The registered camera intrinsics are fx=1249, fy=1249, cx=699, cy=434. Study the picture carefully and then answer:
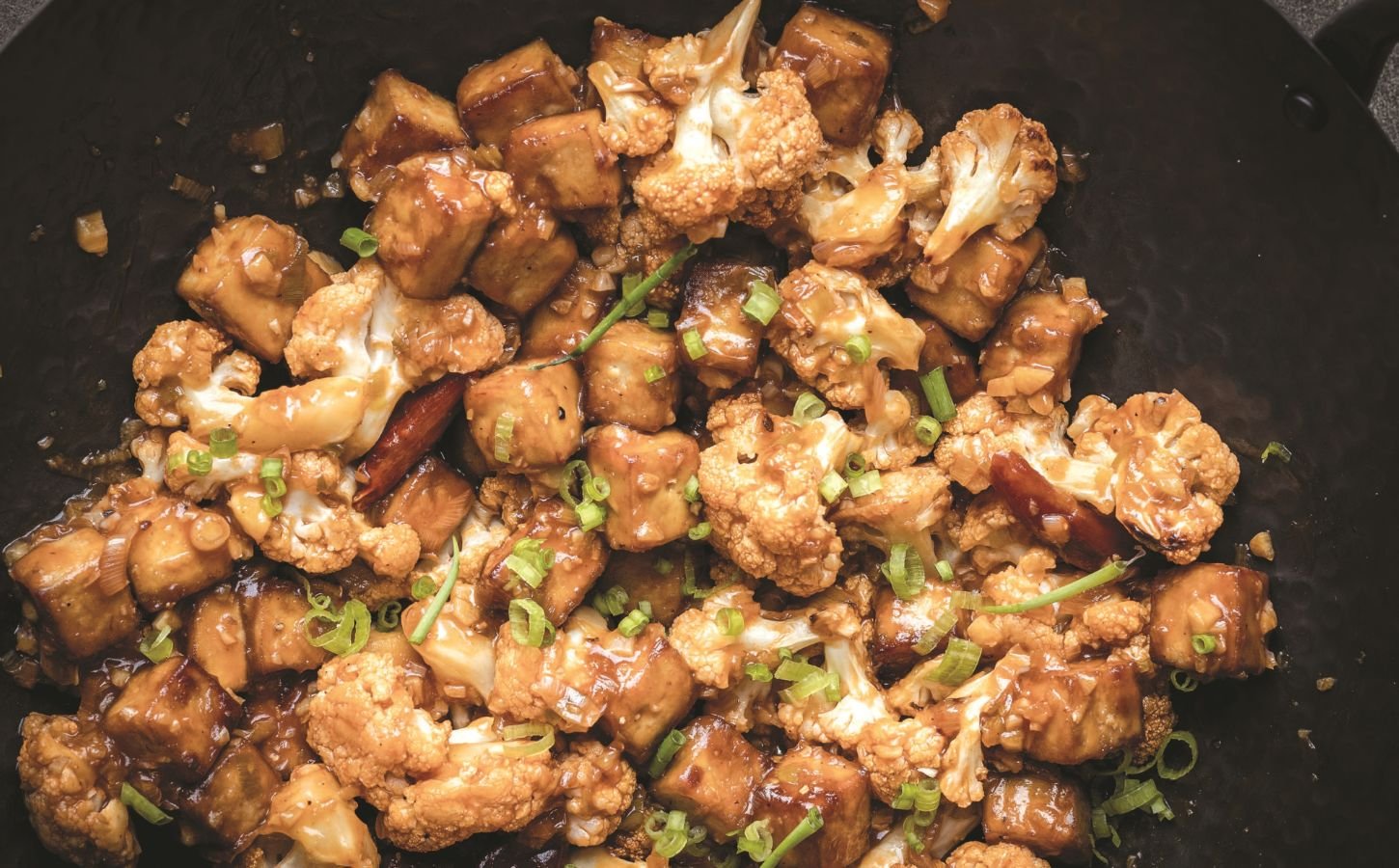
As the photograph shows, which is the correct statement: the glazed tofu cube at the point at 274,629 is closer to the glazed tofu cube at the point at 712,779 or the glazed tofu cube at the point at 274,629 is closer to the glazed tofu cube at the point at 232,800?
the glazed tofu cube at the point at 232,800

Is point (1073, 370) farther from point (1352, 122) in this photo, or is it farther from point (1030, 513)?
point (1352, 122)

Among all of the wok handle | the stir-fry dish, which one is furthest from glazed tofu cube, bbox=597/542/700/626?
the wok handle

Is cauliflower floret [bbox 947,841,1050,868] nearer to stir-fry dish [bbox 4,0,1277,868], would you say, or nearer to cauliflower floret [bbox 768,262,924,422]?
stir-fry dish [bbox 4,0,1277,868]

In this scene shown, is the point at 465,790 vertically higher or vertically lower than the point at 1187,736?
higher

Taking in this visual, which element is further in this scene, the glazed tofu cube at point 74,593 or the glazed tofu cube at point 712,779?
the glazed tofu cube at point 712,779

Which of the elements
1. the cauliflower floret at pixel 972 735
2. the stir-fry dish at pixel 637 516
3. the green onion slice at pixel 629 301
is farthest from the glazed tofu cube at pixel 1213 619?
the green onion slice at pixel 629 301

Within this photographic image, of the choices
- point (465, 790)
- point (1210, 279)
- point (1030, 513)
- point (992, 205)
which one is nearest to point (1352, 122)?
point (1210, 279)
